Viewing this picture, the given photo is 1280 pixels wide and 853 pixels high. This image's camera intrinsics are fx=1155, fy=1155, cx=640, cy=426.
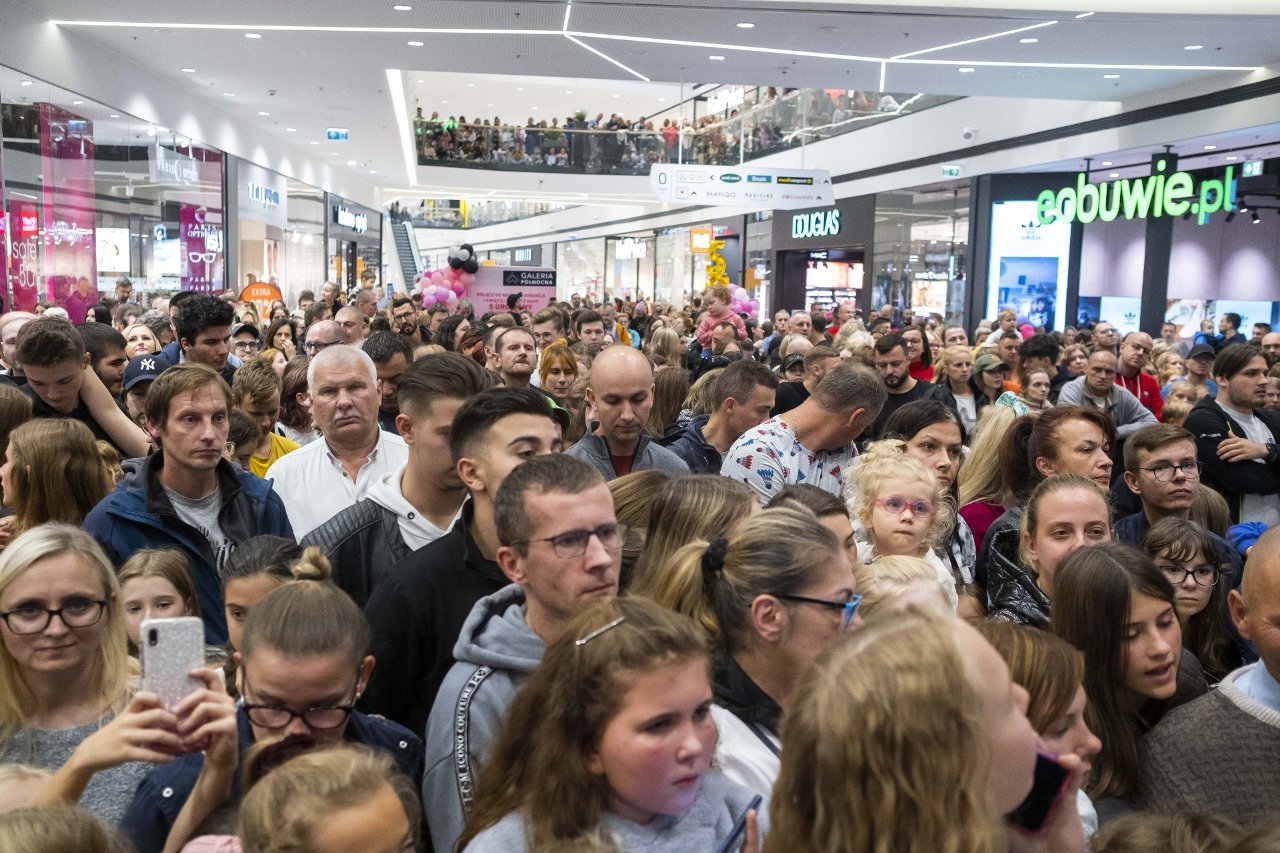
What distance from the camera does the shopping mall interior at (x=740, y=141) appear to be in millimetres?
11758

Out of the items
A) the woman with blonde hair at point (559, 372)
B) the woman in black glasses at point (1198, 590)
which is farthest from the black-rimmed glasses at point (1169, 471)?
the woman with blonde hair at point (559, 372)

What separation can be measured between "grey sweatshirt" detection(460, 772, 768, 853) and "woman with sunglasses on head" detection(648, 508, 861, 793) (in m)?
0.28

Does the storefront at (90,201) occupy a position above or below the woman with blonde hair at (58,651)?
above

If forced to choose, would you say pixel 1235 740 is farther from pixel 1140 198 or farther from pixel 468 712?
pixel 1140 198

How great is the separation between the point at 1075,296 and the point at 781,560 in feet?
64.4

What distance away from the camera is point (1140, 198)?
16.7m

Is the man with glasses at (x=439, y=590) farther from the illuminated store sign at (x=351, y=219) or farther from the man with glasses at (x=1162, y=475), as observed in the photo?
the illuminated store sign at (x=351, y=219)

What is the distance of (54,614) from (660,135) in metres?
26.2

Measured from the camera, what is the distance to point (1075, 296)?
2034 cm

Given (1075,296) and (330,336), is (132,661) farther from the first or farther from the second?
(1075,296)

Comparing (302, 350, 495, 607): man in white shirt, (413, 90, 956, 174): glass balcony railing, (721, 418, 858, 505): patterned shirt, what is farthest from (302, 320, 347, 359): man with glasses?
(413, 90, 956, 174): glass balcony railing

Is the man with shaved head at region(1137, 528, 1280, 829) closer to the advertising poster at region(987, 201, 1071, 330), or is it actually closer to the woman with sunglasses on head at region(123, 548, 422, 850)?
the woman with sunglasses on head at region(123, 548, 422, 850)

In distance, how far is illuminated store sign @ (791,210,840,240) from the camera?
84.6ft

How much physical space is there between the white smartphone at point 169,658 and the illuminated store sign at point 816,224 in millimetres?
24569
